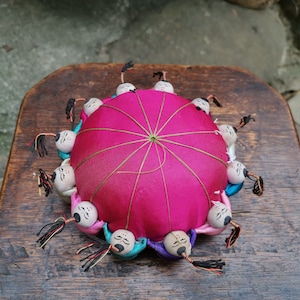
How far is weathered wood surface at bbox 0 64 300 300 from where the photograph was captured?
81 centimetres

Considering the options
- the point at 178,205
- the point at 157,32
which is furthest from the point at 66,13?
the point at 178,205

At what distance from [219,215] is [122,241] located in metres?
0.16

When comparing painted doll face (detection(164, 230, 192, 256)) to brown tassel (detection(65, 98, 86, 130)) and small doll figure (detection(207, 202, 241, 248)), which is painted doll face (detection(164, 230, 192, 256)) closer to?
small doll figure (detection(207, 202, 241, 248))

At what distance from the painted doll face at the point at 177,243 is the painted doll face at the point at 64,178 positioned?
18 cm

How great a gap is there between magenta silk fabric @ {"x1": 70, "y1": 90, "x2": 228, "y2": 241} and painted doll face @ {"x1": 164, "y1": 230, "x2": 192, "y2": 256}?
1cm

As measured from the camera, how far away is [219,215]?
0.74 m

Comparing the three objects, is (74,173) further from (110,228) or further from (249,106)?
(249,106)

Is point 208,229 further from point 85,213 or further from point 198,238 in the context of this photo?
point 85,213

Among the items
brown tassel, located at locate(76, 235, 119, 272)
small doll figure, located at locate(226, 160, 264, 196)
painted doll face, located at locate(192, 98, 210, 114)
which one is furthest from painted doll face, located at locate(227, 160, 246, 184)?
brown tassel, located at locate(76, 235, 119, 272)

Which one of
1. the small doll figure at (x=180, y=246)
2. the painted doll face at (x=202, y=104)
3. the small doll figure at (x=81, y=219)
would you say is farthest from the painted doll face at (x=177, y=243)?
the painted doll face at (x=202, y=104)

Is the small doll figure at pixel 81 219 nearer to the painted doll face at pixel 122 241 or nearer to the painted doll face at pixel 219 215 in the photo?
the painted doll face at pixel 122 241

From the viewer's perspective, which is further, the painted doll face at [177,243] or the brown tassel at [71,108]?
the brown tassel at [71,108]

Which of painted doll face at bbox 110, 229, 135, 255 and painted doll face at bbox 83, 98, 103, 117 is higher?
painted doll face at bbox 83, 98, 103, 117

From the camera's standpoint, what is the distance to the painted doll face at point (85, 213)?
2.40ft
